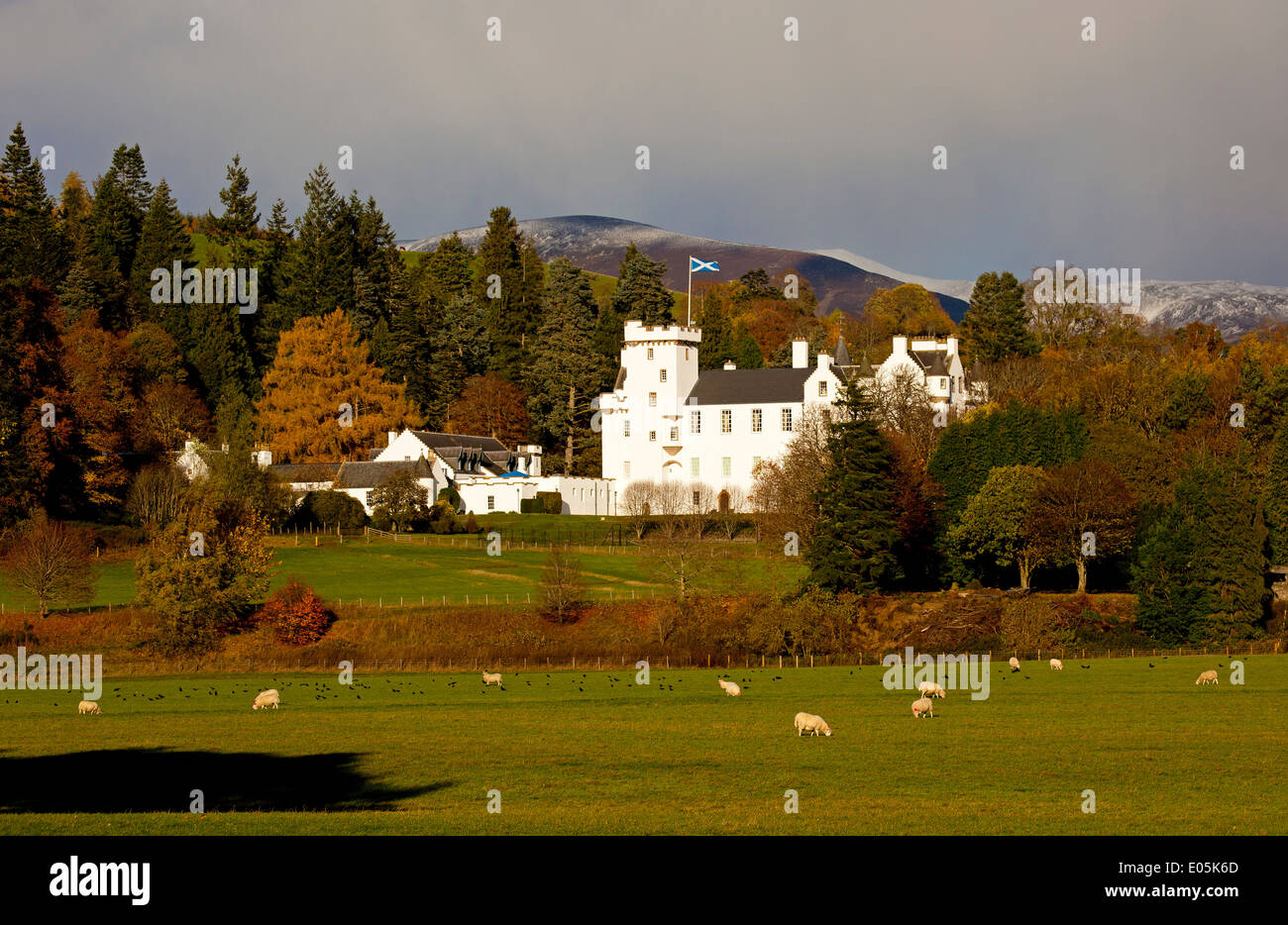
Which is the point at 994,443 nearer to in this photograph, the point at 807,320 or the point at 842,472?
the point at 842,472

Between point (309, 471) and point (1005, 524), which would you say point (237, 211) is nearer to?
point (309, 471)

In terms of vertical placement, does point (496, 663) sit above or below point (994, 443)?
below

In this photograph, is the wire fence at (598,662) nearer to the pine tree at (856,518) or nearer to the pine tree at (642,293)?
the pine tree at (856,518)

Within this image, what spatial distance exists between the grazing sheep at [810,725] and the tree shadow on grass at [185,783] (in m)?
9.37

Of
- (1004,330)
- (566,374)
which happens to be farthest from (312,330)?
(1004,330)

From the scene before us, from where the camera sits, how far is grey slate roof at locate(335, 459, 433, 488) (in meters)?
89.9

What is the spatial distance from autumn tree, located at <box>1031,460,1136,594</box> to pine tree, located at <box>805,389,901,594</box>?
24.6 ft

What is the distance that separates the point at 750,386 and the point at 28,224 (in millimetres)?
56041

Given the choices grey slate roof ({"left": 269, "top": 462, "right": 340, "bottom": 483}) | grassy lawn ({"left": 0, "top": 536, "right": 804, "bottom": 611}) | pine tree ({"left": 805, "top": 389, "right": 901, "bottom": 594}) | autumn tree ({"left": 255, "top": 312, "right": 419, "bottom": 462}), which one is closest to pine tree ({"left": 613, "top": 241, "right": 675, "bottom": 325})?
autumn tree ({"left": 255, "top": 312, "right": 419, "bottom": 462})

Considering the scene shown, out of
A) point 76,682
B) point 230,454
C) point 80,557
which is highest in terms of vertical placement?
point 230,454

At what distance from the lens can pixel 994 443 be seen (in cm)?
7294

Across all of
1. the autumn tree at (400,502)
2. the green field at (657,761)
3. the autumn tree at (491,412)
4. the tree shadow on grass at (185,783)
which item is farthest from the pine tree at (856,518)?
the autumn tree at (491,412)
